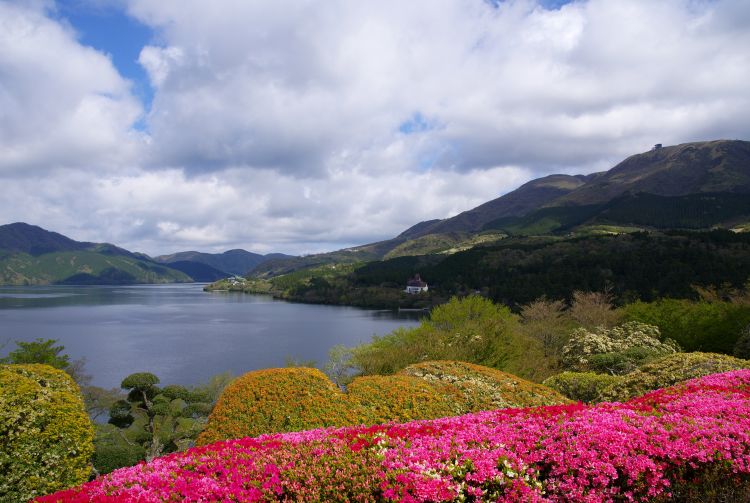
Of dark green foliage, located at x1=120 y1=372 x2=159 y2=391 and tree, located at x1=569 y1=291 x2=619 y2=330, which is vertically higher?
dark green foliage, located at x1=120 y1=372 x2=159 y2=391

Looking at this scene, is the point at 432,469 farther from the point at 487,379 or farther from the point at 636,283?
the point at 636,283

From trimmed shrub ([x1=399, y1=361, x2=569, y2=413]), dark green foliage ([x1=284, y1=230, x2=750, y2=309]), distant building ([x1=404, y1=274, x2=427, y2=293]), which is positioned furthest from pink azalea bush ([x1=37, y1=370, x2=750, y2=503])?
distant building ([x1=404, y1=274, x2=427, y2=293])

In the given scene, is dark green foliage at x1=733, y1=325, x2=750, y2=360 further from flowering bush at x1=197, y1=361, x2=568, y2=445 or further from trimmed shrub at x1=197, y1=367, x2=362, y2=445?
trimmed shrub at x1=197, y1=367, x2=362, y2=445

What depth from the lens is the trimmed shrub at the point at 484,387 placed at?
12.6 m

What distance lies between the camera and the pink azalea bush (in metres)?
5.55

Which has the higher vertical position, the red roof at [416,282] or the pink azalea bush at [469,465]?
the pink azalea bush at [469,465]

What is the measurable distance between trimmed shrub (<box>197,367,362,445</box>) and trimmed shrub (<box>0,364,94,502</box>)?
310 cm

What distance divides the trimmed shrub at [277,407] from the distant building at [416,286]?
159342mm

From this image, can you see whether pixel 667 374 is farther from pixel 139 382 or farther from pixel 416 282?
pixel 416 282

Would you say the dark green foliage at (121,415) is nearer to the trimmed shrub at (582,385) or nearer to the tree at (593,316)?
the trimmed shrub at (582,385)

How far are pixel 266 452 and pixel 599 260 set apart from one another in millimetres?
140259

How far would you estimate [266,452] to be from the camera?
6742mm

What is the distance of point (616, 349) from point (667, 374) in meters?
17.4

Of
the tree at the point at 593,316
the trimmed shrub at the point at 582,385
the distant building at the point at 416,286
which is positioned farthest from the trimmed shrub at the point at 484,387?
the distant building at the point at 416,286
